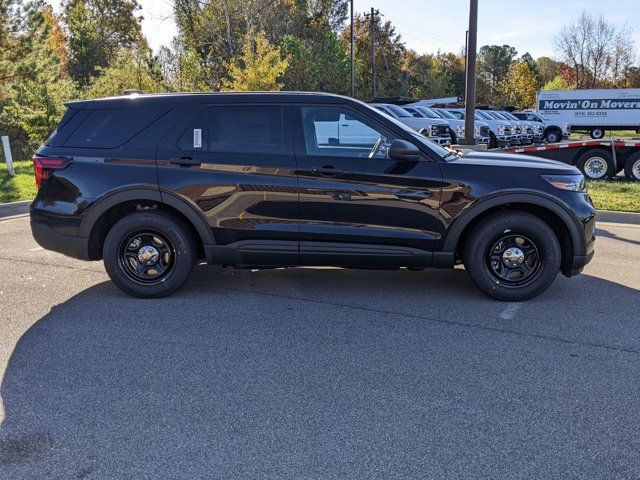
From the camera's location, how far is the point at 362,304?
5098 mm

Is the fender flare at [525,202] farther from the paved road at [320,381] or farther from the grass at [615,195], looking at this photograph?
the grass at [615,195]

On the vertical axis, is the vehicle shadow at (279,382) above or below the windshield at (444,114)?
below

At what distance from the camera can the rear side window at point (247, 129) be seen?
5074 mm

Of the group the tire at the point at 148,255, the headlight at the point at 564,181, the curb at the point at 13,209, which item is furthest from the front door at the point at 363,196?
the curb at the point at 13,209

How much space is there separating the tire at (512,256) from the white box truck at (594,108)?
3486 cm

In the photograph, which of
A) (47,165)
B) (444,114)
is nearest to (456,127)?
(444,114)

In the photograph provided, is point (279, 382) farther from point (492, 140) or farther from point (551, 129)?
point (551, 129)

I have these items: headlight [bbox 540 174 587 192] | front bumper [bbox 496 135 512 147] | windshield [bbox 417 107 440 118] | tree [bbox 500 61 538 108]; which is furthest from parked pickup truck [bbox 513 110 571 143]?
tree [bbox 500 61 538 108]

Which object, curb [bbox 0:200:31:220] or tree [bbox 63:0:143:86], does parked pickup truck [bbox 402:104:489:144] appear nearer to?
curb [bbox 0:200:31:220]

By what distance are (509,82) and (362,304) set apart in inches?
2790

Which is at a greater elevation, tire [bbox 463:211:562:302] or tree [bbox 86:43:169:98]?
tree [bbox 86:43:169:98]

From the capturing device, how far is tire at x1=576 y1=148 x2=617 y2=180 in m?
12.6

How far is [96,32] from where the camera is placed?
183ft

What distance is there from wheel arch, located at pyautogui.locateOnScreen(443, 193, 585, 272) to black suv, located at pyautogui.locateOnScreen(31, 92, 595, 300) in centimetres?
1
